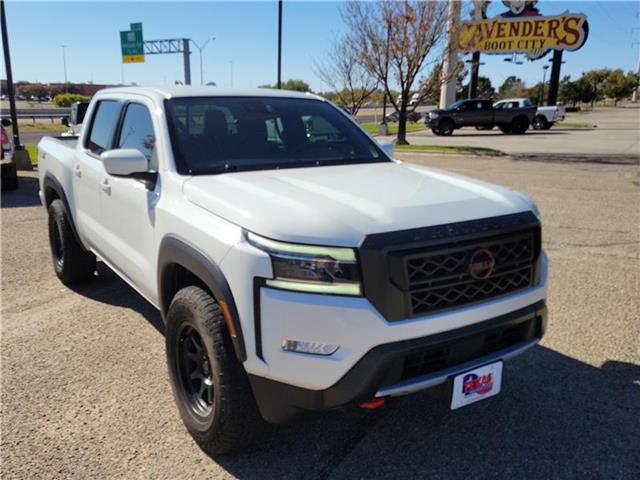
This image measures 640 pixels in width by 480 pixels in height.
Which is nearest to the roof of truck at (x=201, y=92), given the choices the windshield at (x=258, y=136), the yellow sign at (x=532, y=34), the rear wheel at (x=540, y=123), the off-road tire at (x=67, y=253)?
the windshield at (x=258, y=136)

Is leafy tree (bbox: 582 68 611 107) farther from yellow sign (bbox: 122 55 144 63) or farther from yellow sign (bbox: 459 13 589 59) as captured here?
yellow sign (bbox: 122 55 144 63)

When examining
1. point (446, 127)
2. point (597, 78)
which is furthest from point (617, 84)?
point (446, 127)

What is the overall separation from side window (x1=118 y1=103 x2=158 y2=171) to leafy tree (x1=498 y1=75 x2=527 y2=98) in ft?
309

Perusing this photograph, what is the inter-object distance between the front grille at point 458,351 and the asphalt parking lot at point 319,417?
20 centimetres

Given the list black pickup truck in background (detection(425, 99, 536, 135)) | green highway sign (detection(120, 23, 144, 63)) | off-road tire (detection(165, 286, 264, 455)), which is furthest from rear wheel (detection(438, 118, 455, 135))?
off-road tire (detection(165, 286, 264, 455))

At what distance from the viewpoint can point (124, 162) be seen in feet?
9.68

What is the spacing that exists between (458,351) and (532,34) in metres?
41.2

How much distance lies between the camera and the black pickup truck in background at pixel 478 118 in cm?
2927

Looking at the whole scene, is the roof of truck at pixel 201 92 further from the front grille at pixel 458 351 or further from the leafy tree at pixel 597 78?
the leafy tree at pixel 597 78

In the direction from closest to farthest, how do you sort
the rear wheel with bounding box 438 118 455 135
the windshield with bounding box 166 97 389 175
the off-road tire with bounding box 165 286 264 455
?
the off-road tire with bounding box 165 286 264 455 → the windshield with bounding box 166 97 389 175 → the rear wheel with bounding box 438 118 455 135

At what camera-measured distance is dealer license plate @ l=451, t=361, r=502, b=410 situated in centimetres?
233

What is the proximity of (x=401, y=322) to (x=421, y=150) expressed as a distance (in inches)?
691

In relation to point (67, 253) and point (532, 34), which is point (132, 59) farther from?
point (67, 253)

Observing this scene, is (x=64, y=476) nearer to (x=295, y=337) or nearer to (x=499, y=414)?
(x=295, y=337)
